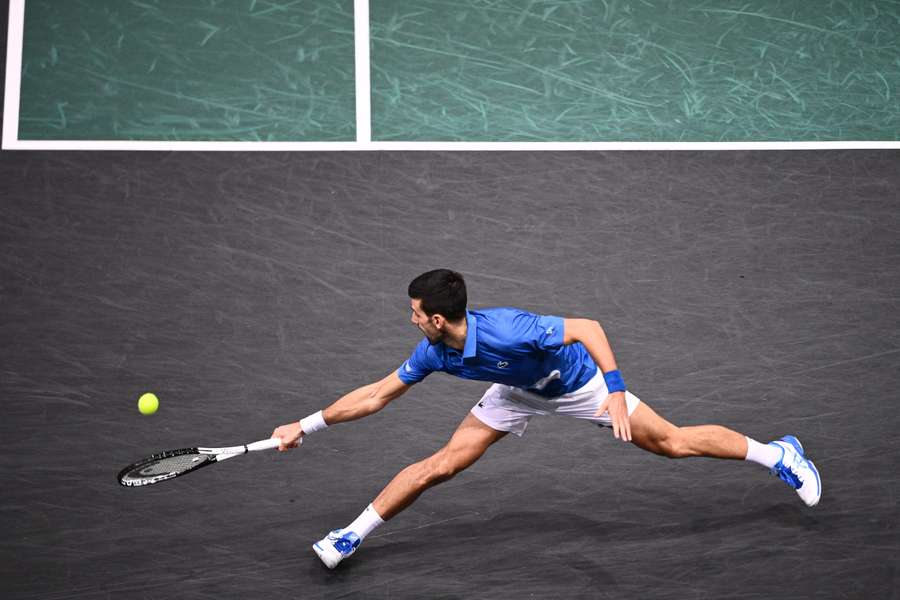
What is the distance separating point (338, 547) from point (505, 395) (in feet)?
3.80

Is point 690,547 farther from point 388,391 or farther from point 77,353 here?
point 77,353

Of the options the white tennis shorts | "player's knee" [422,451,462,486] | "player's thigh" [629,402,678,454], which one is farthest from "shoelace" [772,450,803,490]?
"player's knee" [422,451,462,486]

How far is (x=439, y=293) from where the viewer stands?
4656 mm

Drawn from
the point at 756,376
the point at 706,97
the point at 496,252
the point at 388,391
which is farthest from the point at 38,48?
the point at 756,376

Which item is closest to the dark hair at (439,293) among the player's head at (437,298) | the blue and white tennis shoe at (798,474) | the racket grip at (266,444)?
the player's head at (437,298)

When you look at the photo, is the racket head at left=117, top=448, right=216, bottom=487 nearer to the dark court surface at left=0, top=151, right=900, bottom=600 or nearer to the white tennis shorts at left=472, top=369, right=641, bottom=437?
the dark court surface at left=0, top=151, right=900, bottom=600

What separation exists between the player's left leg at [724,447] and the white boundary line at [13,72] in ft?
15.8

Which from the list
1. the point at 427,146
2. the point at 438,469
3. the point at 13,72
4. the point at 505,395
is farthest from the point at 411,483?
the point at 13,72

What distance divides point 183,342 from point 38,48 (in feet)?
8.58

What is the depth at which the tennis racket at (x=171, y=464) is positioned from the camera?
5.03 m

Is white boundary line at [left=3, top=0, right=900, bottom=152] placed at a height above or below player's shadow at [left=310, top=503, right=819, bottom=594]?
above

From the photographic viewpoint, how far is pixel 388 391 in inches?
198

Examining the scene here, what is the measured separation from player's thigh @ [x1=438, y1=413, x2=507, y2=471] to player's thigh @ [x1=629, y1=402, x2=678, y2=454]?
2.21ft

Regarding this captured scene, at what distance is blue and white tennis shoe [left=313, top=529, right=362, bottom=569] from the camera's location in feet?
17.4
